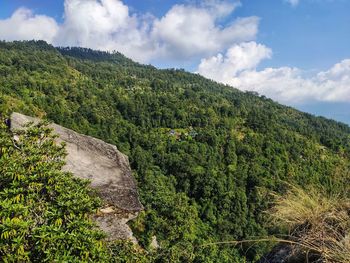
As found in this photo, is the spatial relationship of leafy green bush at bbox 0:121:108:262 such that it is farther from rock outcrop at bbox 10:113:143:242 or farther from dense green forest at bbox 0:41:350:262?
dense green forest at bbox 0:41:350:262

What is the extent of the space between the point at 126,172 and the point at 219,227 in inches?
2225

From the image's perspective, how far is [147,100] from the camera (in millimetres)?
116750

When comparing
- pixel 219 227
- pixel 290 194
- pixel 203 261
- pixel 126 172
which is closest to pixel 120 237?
pixel 126 172

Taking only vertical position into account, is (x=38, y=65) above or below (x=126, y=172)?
above

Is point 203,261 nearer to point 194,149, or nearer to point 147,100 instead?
point 194,149

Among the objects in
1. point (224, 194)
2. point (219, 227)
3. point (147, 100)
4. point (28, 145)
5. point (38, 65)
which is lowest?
point (219, 227)

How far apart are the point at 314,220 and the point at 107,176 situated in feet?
31.3

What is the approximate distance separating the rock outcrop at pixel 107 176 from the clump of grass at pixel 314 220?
6.76 meters

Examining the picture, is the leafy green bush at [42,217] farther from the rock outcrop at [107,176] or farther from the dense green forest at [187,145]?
the dense green forest at [187,145]

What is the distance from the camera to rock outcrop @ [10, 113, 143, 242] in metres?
11.7

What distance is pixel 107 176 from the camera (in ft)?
42.6

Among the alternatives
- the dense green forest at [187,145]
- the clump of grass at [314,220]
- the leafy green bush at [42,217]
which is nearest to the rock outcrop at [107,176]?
the leafy green bush at [42,217]

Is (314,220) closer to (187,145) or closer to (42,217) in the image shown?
(42,217)

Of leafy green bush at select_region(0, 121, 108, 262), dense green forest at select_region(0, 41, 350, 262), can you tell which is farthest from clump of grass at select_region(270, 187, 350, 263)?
dense green forest at select_region(0, 41, 350, 262)
